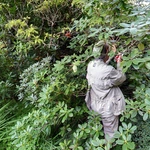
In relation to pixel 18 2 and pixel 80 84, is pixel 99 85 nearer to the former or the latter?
pixel 80 84

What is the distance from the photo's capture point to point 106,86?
193 cm

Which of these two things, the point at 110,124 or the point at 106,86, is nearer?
the point at 106,86

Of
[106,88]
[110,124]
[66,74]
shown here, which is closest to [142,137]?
[110,124]

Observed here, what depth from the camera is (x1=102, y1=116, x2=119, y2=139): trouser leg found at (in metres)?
2.01

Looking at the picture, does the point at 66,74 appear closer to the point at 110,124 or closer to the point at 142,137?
the point at 110,124

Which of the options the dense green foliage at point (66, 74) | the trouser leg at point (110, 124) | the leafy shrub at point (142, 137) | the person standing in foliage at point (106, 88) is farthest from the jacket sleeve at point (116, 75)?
the leafy shrub at point (142, 137)

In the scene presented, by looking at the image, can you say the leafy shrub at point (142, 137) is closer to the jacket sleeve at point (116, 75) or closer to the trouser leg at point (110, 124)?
the trouser leg at point (110, 124)

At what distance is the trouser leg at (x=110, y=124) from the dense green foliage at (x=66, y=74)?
76 millimetres

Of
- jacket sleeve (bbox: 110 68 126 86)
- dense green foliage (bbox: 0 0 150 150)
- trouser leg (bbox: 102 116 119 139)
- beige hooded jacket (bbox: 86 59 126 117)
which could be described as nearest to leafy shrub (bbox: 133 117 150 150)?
dense green foliage (bbox: 0 0 150 150)

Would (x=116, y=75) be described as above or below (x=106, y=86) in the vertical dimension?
above

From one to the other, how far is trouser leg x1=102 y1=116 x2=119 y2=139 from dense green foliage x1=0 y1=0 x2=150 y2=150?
8 cm

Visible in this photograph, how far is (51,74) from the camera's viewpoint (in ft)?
8.02

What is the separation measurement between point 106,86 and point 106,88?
3 centimetres

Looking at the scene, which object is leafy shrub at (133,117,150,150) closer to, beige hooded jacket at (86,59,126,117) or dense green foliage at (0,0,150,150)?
dense green foliage at (0,0,150,150)
